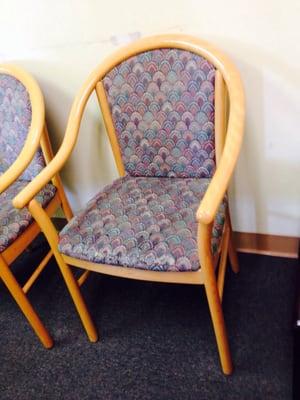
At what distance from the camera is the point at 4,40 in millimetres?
1313

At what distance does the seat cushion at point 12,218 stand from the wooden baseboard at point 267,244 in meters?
0.78

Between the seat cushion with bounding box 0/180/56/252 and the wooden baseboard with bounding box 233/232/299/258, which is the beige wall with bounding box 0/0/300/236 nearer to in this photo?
the wooden baseboard with bounding box 233/232/299/258

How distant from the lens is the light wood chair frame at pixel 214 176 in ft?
2.80

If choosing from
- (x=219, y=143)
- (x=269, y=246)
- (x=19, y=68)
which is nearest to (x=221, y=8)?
(x=219, y=143)

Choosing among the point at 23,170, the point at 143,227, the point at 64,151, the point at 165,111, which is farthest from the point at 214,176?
the point at 23,170

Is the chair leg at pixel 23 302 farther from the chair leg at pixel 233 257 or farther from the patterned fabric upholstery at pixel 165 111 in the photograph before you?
the chair leg at pixel 233 257

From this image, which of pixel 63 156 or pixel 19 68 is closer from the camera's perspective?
pixel 63 156

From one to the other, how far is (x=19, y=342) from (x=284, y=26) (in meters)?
1.41

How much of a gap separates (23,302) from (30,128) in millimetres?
587

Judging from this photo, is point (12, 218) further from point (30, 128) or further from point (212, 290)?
point (212, 290)

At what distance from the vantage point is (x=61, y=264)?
1112 millimetres

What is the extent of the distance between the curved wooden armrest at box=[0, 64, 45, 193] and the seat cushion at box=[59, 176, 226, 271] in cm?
23

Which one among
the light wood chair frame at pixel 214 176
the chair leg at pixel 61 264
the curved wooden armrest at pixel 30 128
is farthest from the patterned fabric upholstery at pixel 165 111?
the chair leg at pixel 61 264

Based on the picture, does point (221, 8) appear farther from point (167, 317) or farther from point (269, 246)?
point (167, 317)
